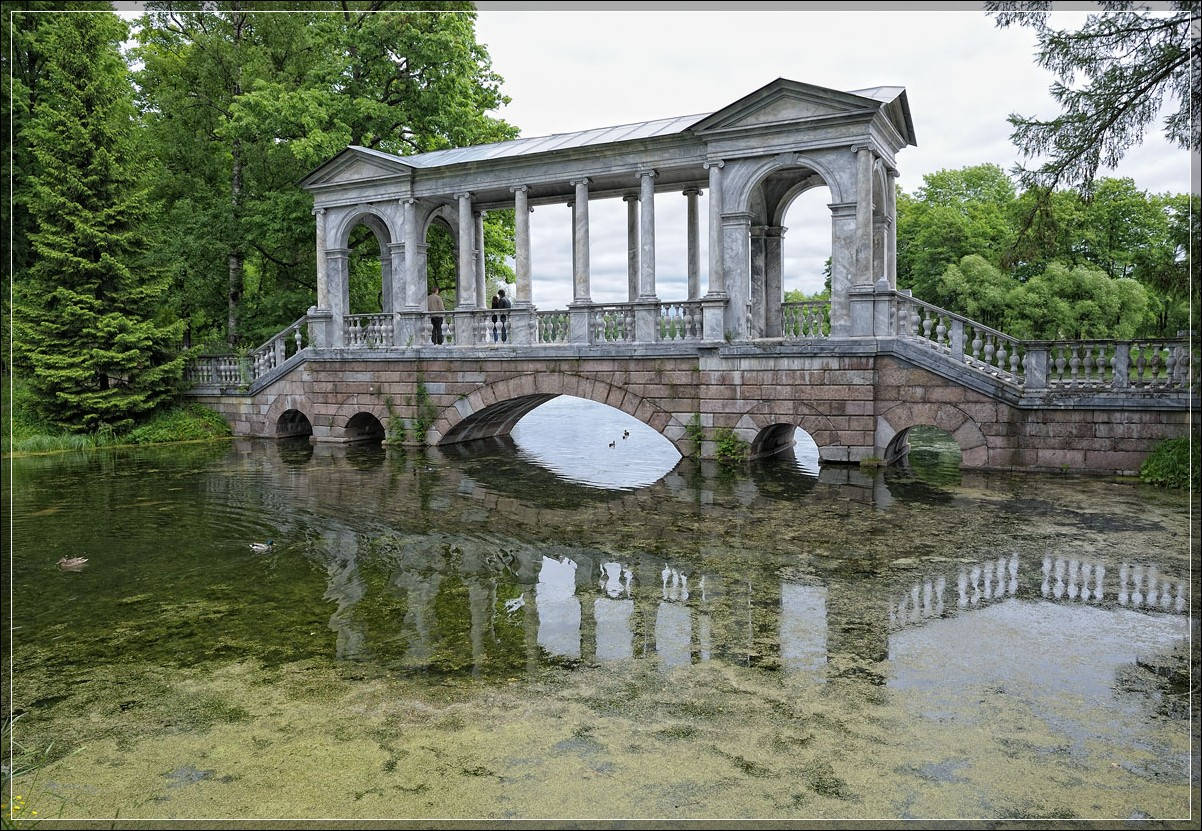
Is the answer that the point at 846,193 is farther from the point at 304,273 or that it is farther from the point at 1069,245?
the point at 1069,245

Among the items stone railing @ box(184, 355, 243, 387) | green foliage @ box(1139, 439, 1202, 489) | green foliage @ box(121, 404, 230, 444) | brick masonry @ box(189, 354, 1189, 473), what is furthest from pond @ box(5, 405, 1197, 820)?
stone railing @ box(184, 355, 243, 387)

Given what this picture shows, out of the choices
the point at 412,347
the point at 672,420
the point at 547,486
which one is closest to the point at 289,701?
the point at 547,486

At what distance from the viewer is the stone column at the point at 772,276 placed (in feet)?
63.1

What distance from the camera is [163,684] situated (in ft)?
19.1

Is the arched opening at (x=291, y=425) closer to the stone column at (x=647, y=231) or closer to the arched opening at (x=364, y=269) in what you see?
the arched opening at (x=364, y=269)

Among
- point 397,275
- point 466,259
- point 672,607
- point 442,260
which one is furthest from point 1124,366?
point 442,260

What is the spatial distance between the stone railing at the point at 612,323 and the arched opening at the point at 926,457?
17.5 feet

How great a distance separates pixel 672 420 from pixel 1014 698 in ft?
37.4

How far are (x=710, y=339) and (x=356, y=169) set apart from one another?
31.9 ft

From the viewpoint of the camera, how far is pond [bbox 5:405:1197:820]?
14.0ft

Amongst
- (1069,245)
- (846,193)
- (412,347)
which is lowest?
(412,347)

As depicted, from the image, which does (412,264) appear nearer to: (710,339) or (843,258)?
(710,339)

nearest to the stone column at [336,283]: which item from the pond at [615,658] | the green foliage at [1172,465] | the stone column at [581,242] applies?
the stone column at [581,242]

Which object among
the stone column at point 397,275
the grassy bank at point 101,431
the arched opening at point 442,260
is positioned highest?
the arched opening at point 442,260
